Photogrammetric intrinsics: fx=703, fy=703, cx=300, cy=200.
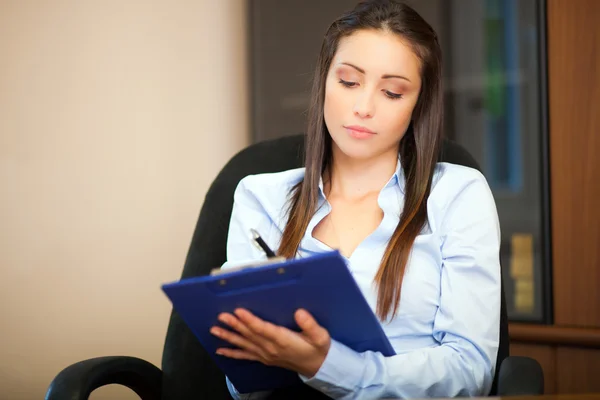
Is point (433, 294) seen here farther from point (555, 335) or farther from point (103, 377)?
point (555, 335)

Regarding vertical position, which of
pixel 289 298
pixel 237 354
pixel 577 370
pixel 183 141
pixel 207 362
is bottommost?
pixel 577 370

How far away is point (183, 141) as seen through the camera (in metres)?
2.25

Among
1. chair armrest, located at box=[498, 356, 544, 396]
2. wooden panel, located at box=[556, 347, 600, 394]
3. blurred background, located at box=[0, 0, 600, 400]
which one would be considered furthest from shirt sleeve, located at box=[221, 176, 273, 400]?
wooden panel, located at box=[556, 347, 600, 394]

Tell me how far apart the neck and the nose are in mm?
136

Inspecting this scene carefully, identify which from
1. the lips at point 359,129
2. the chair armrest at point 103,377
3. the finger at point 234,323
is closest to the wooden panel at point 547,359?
the lips at point 359,129

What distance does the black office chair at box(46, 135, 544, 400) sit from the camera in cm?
100

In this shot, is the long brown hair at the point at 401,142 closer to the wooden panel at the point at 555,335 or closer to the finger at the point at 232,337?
the finger at the point at 232,337

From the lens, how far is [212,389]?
127 cm

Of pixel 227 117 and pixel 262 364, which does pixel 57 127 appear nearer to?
pixel 227 117

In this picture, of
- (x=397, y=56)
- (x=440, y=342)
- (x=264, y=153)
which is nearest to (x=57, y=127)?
(x=264, y=153)

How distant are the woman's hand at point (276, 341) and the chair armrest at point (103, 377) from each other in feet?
0.65

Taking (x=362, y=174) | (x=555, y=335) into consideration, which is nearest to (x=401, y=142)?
(x=362, y=174)

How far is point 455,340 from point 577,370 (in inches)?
32.8

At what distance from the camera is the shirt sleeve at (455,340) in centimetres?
102
